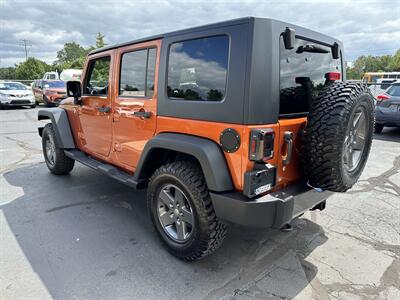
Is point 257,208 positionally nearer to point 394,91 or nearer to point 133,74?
point 133,74

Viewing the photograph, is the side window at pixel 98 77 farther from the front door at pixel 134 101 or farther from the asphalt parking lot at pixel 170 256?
the asphalt parking lot at pixel 170 256

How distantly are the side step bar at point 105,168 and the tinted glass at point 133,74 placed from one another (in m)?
0.92

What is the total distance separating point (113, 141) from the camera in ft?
12.2

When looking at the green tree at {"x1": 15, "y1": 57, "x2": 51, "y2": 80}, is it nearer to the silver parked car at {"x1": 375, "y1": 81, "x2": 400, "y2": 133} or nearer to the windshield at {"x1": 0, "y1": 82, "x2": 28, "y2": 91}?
the windshield at {"x1": 0, "y1": 82, "x2": 28, "y2": 91}

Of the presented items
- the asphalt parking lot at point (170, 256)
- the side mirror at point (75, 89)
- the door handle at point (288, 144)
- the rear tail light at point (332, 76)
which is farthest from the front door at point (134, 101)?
the rear tail light at point (332, 76)

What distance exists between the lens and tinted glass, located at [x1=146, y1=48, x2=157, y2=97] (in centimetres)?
305

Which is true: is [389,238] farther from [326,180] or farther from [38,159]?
[38,159]

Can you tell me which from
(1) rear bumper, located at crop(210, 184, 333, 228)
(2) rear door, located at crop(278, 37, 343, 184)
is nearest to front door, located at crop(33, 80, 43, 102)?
(2) rear door, located at crop(278, 37, 343, 184)

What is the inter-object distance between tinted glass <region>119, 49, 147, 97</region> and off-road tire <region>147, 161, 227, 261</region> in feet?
3.27

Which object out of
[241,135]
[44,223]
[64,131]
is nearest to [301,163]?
[241,135]

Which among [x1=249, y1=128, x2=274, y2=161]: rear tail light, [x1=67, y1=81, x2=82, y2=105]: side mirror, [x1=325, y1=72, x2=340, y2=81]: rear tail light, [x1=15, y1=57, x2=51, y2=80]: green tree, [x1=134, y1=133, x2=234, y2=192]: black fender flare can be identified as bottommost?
[x1=134, y1=133, x2=234, y2=192]: black fender flare

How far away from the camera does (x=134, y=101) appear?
3256 millimetres

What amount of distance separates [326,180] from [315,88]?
90 centimetres

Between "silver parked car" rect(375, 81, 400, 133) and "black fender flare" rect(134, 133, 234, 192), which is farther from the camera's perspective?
"silver parked car" rect(375, 81, 400, 133)
